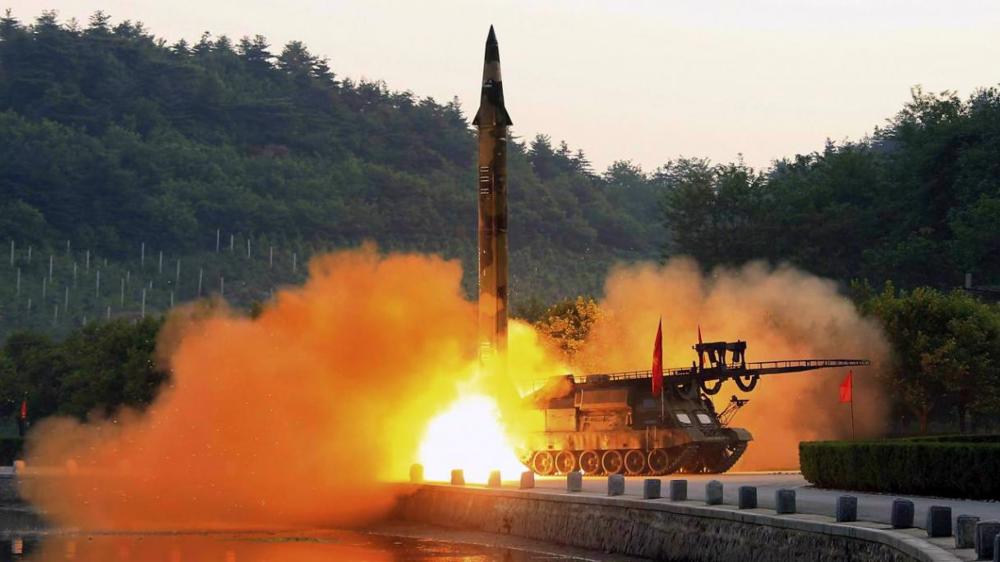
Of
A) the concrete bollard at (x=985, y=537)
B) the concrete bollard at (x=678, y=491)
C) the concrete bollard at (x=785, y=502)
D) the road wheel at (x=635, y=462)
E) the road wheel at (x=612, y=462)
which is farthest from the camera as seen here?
the road wheel at (x=612, y=462)

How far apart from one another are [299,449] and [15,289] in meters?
126

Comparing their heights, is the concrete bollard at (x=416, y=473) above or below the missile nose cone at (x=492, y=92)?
below

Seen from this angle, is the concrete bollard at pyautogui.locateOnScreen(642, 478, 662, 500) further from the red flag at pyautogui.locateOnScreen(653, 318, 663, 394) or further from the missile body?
the missile body

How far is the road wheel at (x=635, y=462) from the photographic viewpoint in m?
59.1

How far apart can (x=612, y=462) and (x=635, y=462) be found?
0.78m

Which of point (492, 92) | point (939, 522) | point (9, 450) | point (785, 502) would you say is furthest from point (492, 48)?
point (9, 450)

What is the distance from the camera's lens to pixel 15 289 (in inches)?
7057

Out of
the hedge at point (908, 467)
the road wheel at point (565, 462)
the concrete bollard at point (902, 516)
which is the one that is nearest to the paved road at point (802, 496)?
the hedge at point (908, 467)

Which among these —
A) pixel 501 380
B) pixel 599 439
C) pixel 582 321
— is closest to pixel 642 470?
pixel 599 439

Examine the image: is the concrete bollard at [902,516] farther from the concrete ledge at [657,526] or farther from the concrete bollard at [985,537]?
the concrete bollard at [985,537]

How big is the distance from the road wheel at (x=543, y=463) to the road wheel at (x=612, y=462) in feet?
6.91

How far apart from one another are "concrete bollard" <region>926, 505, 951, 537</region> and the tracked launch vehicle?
27.9 m

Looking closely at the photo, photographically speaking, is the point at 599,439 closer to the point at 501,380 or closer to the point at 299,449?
the point at 501,380

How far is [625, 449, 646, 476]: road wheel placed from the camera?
5906cm
